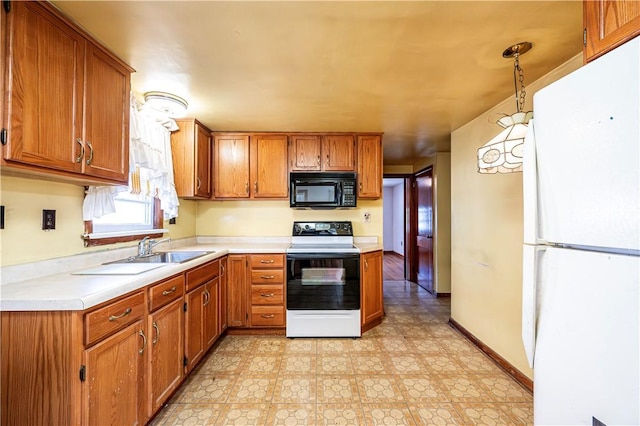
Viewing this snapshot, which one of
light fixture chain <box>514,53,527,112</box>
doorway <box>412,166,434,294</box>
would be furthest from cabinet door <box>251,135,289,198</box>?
doorway <box>412,166,434,294</box>

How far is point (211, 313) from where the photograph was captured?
2365 millimetres

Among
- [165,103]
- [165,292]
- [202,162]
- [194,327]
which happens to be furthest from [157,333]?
[202,162]

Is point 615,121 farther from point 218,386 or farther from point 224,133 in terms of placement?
point 224,133

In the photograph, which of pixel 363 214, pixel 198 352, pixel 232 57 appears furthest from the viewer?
pixel 363 214

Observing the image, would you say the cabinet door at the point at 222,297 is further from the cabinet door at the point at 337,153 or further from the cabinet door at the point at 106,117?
the cabinet door at the point at 337,153

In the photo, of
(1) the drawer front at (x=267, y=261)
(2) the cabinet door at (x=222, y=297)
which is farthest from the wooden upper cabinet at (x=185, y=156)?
(1) the drawer front at (x=267, y=261)

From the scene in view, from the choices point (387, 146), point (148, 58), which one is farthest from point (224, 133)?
point (387, 146)

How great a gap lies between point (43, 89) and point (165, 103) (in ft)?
3.32

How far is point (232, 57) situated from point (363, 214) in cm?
230

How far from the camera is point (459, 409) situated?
1.72m

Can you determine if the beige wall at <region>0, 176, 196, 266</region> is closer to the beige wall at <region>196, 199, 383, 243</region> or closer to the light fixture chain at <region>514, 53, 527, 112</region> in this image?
the beige wall at <region>196, 199, 383, 243</region>

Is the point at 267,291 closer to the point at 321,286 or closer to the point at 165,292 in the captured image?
the point at 321,286

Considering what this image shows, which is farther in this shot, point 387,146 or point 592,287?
point 387,146

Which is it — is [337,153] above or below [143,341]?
above
